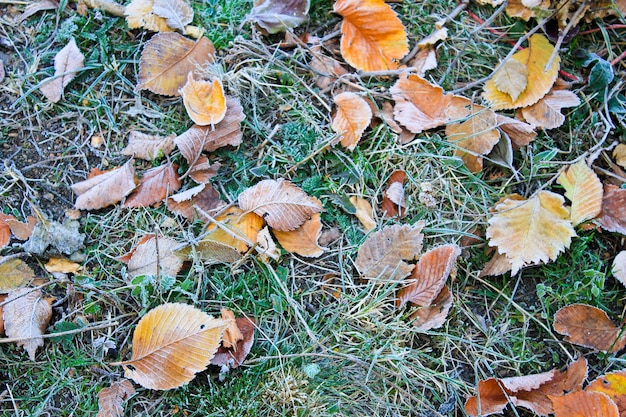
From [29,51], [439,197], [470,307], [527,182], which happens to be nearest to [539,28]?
[527,182]

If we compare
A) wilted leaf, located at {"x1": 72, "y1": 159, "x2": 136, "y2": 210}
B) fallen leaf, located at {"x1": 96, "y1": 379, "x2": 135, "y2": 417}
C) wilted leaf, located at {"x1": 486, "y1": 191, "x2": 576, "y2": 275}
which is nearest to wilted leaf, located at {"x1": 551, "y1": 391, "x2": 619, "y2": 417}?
wilted leaf, located at {"x1": 486, "y1": 191, "x2": 576, "y2": 275}

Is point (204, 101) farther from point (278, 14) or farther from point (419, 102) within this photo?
point (419, 102)

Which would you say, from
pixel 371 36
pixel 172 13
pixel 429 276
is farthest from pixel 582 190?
pixel 172 13

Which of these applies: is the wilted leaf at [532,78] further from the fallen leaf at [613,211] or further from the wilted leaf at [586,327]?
the wilted leaf at [586,327]

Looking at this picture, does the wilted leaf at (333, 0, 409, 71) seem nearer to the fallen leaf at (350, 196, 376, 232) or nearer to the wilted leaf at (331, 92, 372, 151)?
the wilted leaf at (331, 92, 372, 151)

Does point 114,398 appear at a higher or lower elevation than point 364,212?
lower

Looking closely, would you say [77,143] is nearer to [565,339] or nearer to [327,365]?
[327,365]

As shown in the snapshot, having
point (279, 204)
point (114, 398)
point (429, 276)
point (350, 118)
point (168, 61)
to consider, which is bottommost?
point (114, 398)
